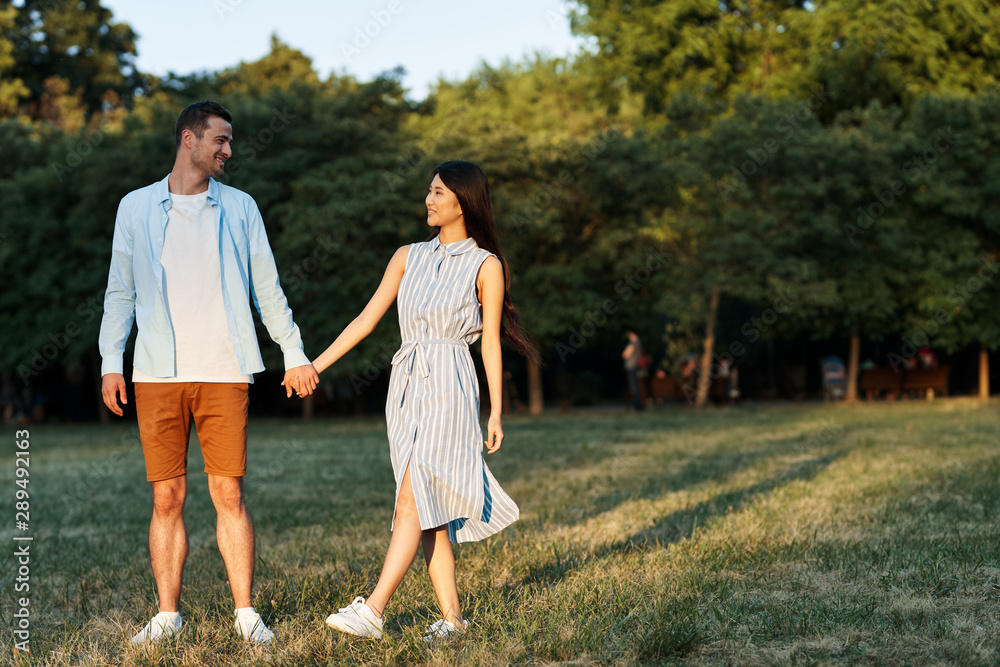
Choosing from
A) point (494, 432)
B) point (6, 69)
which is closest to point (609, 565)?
point (494, 432)

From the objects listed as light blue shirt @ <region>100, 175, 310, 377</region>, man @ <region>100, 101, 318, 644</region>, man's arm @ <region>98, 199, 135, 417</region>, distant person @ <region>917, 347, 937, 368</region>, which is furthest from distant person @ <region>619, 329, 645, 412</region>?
man's arm @ <region>98, 199, 135, 417</region>

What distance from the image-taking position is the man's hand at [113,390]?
3711 mm

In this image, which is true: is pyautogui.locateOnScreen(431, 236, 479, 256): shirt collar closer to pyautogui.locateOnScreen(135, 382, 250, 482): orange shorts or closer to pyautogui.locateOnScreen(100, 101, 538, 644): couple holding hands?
pyautogui.locateOnScreen(100, 101, 538, 644): couple holding hands

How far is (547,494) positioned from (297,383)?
189 inches

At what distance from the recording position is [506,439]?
583 inches

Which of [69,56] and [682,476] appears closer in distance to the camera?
[682,476]

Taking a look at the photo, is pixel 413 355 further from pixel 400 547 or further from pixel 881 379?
pixel 881 379

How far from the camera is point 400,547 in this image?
375 cm

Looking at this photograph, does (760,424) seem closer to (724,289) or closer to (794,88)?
(724,289)

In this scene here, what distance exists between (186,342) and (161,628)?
3.82 ft

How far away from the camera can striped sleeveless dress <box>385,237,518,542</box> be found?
3.78 metres

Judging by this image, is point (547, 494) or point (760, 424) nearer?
point (547, 494)

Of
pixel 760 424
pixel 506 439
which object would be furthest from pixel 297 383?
pixel 760 424

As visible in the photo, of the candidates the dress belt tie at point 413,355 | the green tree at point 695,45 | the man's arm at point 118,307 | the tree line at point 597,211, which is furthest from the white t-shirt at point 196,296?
the green tree at point 695,45
